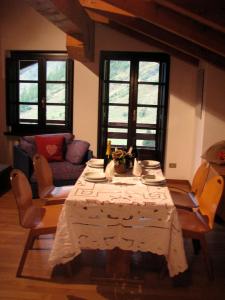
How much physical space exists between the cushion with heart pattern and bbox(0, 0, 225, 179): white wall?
72 cm

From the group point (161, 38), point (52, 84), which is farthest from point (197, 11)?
point (52, 84)

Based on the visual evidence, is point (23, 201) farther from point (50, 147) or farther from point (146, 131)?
point (146, 131)

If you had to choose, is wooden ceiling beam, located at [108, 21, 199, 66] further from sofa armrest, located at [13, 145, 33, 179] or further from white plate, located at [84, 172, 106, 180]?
white plate, located at [84, 172, 106, 180]

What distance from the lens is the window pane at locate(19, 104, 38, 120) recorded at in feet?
20.4

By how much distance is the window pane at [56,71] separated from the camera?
605 centimetres

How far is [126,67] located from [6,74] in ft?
6.83

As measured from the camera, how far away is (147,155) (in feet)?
18.0

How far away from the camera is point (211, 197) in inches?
115

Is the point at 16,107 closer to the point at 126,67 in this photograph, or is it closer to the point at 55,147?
the point at 55,147

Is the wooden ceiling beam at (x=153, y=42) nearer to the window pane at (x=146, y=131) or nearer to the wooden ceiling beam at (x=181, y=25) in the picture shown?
the window pane at (x=146, y=131)

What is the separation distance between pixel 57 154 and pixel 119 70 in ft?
5.85

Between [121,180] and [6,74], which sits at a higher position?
[6,74]

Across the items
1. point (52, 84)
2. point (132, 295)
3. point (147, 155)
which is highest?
point (52, 84)

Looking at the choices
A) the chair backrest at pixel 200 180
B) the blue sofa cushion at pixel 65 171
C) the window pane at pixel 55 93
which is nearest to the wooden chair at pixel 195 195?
the chair backrest at pixel 200 180
